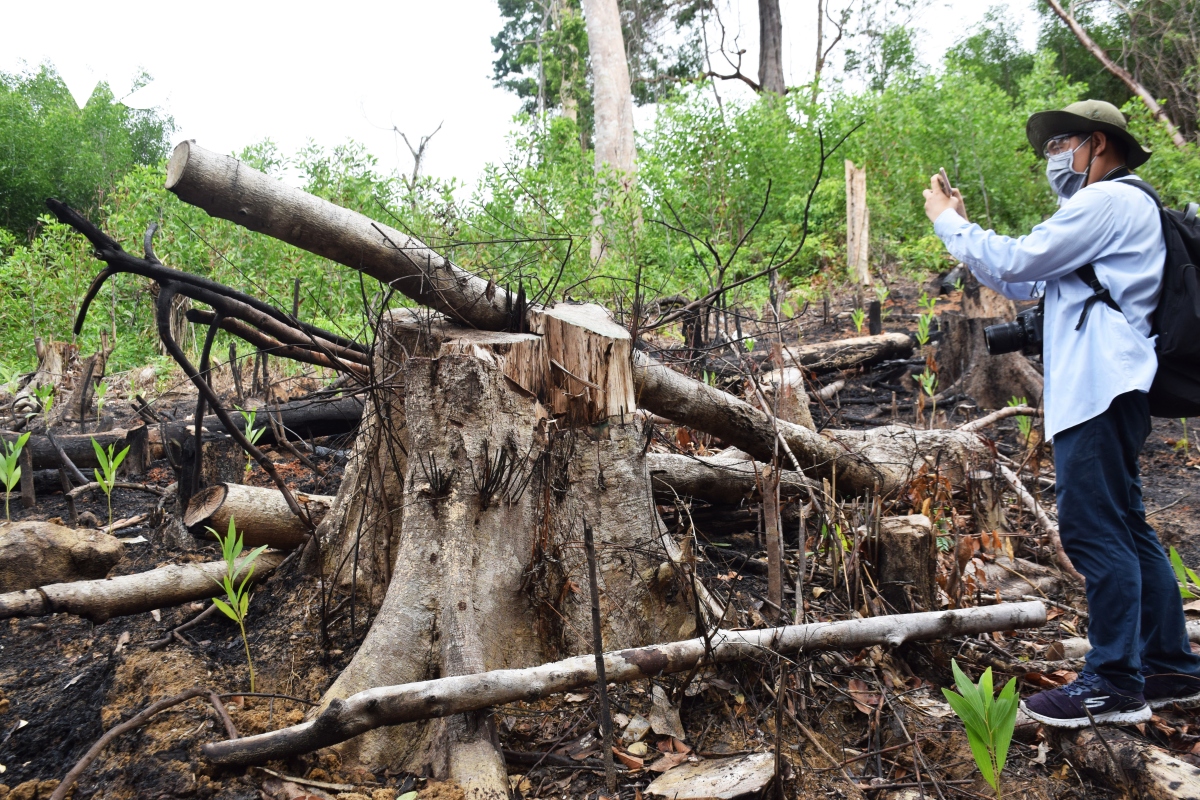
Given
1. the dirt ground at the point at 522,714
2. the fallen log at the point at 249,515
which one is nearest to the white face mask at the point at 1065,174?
the dirt ground at the point at 522,714

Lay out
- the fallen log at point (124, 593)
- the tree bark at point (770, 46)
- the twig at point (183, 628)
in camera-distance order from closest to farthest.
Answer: the fallen log at point (124, 593), the twig at point (183, 628), the tree bark at point (770, 46)

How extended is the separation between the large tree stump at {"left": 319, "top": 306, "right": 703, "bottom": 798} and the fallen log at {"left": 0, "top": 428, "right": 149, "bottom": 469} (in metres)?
2.99

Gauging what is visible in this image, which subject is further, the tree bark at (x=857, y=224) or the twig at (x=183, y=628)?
the tree bark at (x=857, y=224)

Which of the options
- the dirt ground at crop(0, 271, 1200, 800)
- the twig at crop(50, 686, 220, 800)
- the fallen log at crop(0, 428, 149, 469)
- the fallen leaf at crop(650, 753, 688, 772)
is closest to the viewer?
the twig at crop(50, 686, 220, 800)

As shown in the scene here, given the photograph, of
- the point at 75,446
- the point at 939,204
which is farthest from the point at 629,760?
the point at 75,446

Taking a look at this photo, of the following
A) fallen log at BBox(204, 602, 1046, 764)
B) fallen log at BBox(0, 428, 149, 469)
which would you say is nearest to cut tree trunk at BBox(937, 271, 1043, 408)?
fallen log at BBox(204, 602, 1046, 764)

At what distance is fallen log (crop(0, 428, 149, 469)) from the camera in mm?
4863

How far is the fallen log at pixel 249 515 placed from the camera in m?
2.89

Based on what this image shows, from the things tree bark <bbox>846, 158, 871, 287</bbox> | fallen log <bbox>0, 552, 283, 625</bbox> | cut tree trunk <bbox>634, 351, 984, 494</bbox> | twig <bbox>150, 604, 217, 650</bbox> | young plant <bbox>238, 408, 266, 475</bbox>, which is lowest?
twig <bbox>150, 604, 217, 650</bbox>

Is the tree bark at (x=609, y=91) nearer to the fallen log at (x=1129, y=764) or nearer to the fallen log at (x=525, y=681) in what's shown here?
the fallen log at (x=525, y=681)

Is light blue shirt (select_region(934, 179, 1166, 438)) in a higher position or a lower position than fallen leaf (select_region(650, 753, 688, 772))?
higher

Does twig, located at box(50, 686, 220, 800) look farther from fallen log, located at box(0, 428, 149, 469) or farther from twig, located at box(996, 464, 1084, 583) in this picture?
twig, located at box(996, 464, 1084, 583)

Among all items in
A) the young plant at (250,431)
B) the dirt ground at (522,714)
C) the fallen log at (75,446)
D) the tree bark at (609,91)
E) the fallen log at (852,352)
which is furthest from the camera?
the tree bark at (609,91)

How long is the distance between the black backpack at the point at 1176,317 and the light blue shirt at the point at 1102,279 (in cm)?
2
